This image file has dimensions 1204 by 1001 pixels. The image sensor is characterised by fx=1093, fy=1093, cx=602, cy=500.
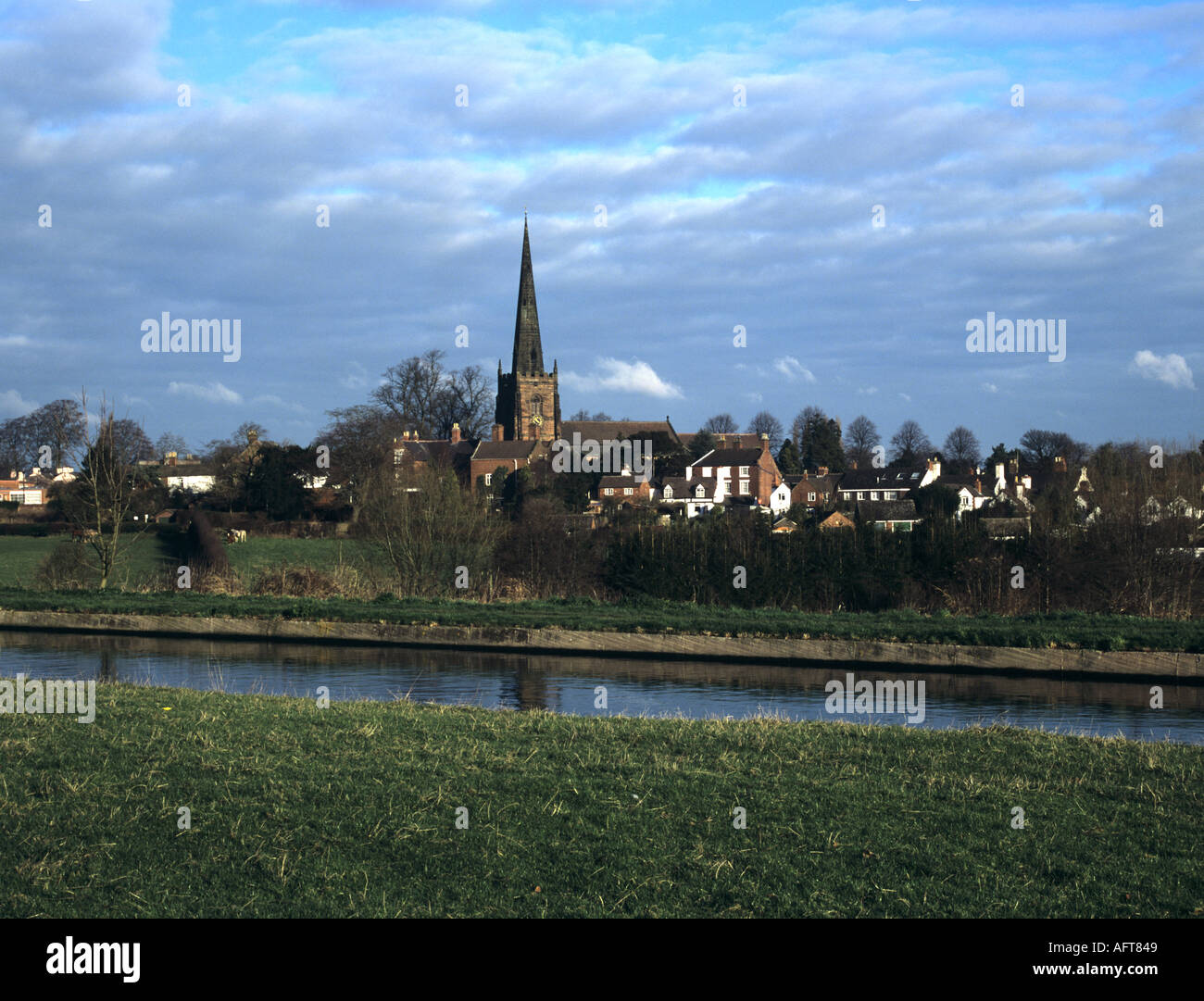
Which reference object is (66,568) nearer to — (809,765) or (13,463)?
(809,765)

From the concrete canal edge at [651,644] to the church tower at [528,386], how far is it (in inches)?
4190

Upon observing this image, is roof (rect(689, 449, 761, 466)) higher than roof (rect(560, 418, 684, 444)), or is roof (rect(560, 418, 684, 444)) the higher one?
roof (rect(560, 418, 684, 444))

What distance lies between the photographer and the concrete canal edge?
61.2 feet

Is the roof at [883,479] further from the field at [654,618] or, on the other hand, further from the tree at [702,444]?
the field at [654,618]

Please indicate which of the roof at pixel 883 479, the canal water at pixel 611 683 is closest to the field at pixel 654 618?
the canal water at pixel 611 683

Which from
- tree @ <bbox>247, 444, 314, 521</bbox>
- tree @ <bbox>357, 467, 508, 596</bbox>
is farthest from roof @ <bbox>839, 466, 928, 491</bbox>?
tree @ <bbox>357, 467, 508, 596</bbox>

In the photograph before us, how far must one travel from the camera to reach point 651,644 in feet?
70.8

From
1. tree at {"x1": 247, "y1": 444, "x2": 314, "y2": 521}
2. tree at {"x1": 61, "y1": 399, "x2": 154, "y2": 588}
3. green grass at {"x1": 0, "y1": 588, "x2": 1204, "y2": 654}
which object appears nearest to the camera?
green grass at {"x1": 0, "y1": 588, "x2": 1204, "y2": 654}

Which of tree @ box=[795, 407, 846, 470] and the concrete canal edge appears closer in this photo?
the concrete canal edge

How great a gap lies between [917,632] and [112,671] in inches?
569

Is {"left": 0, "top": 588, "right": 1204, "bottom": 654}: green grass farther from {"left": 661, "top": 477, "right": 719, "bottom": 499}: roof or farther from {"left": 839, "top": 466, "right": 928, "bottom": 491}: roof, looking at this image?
{"left": 839, "top": 466, "right": 928, "bottom": 491}: roof

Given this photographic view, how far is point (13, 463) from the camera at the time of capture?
111438mm

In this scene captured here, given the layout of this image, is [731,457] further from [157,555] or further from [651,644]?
[651,644]
